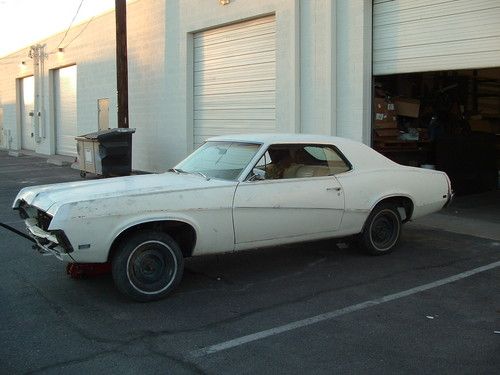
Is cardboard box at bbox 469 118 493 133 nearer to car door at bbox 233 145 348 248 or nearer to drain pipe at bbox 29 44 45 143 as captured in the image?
car door at bbox 233 145 348 248

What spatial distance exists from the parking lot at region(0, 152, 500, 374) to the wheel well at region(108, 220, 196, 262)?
0.44 meters

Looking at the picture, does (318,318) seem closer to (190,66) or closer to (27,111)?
(190,66)

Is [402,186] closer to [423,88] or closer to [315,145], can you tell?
[315,145]

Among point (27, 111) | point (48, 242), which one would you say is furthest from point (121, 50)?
point (27, 111)

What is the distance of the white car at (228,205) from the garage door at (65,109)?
61.5 feet

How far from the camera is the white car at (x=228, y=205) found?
5.09 meters

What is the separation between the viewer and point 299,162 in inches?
256

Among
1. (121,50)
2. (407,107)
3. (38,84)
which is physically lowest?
(407,107)

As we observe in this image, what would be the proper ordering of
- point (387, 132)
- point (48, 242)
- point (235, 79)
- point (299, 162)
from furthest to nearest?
point (235, 79)
point (387, 132)
point (299, 162)
point (48, 242)

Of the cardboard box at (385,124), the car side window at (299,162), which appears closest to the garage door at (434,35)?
the cardboard box at (385,124)

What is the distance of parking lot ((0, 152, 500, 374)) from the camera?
158 inches

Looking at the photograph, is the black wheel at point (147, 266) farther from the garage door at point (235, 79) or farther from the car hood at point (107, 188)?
the garage door at point (235, 79)

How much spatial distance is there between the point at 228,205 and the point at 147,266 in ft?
3.19

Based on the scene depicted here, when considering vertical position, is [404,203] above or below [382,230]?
above
